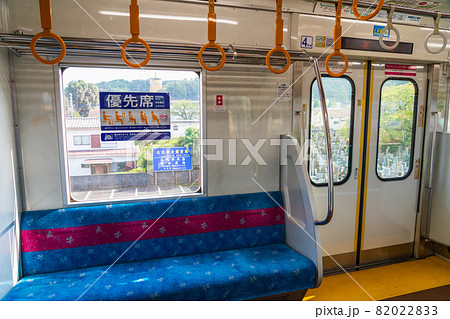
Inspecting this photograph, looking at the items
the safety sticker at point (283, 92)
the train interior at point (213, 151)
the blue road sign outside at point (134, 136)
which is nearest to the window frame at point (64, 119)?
the train interior at point (213, 151)

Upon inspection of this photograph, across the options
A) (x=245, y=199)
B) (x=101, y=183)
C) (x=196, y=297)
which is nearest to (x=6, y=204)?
(x=101, y=183)

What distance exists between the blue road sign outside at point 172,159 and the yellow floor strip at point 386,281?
1830 millimetres

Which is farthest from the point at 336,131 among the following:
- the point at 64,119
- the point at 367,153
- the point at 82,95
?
the point at 64,119

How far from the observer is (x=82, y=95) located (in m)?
2.83

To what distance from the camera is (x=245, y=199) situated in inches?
125

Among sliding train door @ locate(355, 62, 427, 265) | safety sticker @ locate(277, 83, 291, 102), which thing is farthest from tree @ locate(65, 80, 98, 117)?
sliding train door @ locate(355, 62, 427, 265)

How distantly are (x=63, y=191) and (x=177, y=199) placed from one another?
1.02m

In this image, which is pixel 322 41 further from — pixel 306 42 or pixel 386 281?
pixel 386 281

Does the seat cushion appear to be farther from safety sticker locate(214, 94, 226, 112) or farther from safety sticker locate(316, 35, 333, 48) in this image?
safety sticker locate(316, 35, 333, 48)

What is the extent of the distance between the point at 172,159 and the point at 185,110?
507mm

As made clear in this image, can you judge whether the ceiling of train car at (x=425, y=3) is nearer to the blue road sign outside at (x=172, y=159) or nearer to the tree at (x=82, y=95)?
the blue road sign outside at (x=172, y=159)

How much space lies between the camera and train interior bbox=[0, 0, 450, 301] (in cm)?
252

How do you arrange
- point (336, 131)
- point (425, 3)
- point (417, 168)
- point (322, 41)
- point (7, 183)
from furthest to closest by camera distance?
point (417, 168) < point (336, 131) < point (425, 3) < point (322, 41) < point (7, 183)
